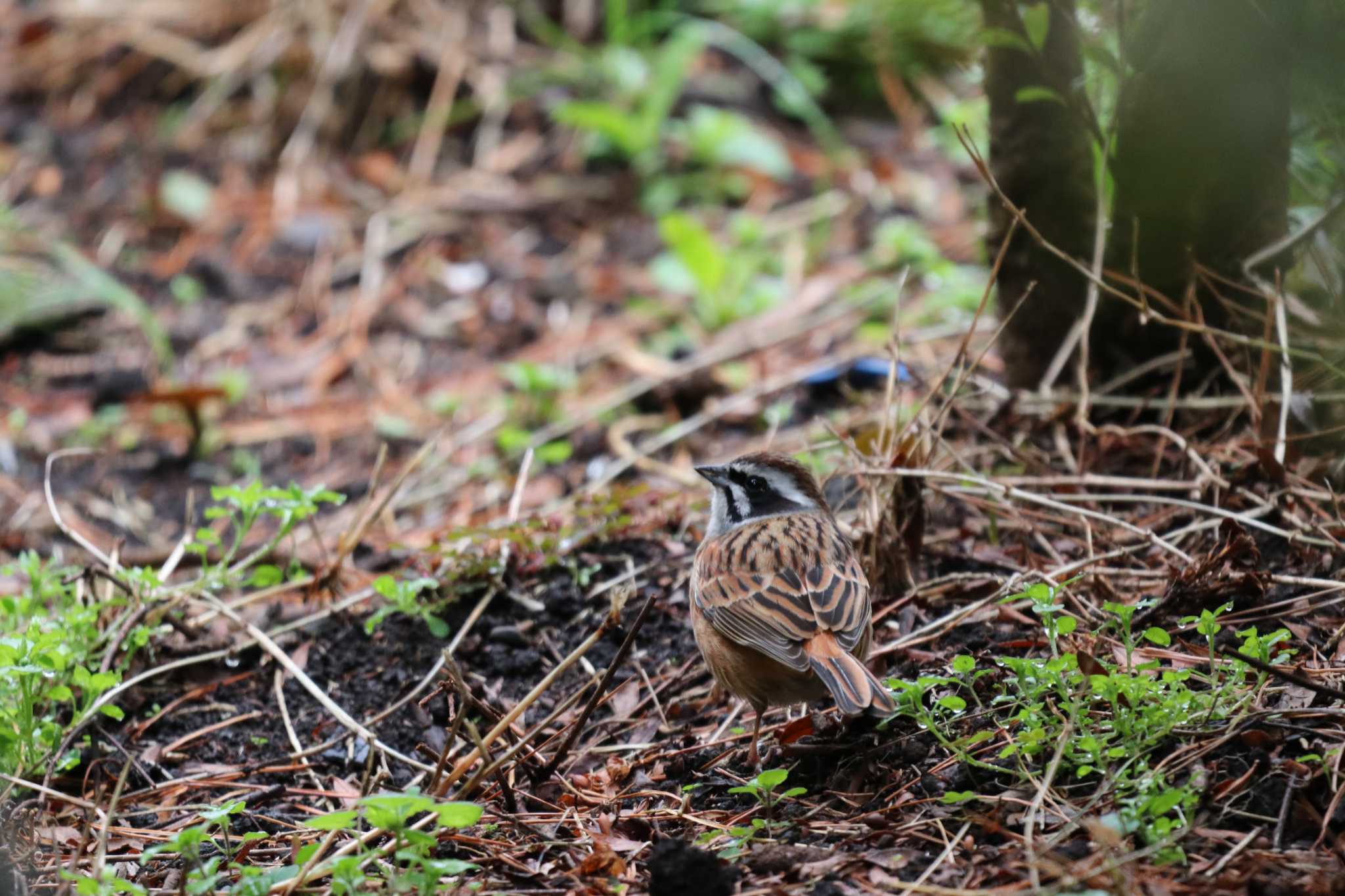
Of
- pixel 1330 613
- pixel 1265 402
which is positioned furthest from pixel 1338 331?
pixel 1330 613

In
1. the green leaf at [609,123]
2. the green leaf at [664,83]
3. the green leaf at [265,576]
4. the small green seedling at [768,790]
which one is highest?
the green leaf at [664,83]

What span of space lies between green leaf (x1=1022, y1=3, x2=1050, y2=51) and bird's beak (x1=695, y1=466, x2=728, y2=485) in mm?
1977

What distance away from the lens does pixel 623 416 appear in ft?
24.0

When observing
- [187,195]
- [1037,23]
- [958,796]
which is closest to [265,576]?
[958,796]

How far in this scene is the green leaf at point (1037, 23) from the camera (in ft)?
15.4

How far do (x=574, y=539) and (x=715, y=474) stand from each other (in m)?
0.74

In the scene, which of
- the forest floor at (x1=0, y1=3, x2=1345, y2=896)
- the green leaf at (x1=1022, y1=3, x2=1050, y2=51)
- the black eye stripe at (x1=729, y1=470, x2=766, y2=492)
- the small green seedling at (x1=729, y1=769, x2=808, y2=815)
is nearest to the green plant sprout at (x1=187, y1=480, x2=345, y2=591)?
the forest floor at (x1=0, y1=3, x2=1345, y2=896)

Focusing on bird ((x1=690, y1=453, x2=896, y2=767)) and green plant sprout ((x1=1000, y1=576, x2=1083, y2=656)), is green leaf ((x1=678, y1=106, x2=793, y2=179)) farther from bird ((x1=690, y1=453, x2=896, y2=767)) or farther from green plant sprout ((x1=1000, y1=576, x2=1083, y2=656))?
green plant sprout ((x1=1000, y1=576, x2=1083, y2=656))

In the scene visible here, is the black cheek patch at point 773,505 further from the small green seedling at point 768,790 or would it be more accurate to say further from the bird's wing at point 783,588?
the small green seedling at point 768,790

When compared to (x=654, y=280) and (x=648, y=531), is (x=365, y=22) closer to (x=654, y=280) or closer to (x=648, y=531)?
(x=654, y=280)

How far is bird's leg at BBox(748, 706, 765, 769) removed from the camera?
3.95 metres

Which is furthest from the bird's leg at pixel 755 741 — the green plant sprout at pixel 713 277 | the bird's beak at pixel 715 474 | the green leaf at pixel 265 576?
the green plant sprout at pixel 713 277

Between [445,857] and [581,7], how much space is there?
923cm

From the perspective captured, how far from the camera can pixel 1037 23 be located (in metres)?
4.71
